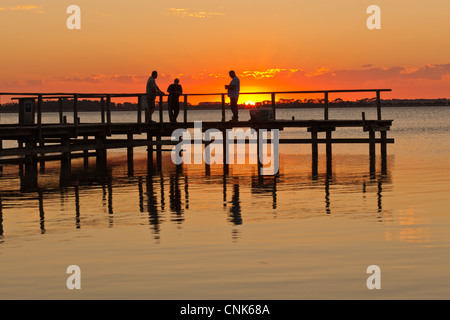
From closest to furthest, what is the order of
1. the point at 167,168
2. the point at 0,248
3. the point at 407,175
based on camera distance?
1. the point at 0,248
2. the point at 407,175
3. the point at 167,168

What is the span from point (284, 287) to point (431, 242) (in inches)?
134

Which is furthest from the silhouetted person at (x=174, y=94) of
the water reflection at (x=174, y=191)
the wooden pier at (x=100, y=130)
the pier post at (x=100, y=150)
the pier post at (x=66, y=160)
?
the pier post at (x=66, y=160)

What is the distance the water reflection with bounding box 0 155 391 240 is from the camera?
1509cm

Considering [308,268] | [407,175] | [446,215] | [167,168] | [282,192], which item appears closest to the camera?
[308,268]

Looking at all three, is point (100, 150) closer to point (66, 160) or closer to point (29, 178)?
point (66, 160)

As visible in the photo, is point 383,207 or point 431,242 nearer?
point 431,242

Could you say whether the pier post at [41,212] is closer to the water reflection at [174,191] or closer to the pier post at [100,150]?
the water reflection at [174,191]

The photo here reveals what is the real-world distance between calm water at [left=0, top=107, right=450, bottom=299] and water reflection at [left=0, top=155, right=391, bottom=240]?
4cm

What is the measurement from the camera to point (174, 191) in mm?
19359

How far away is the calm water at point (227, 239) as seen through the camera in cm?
929
